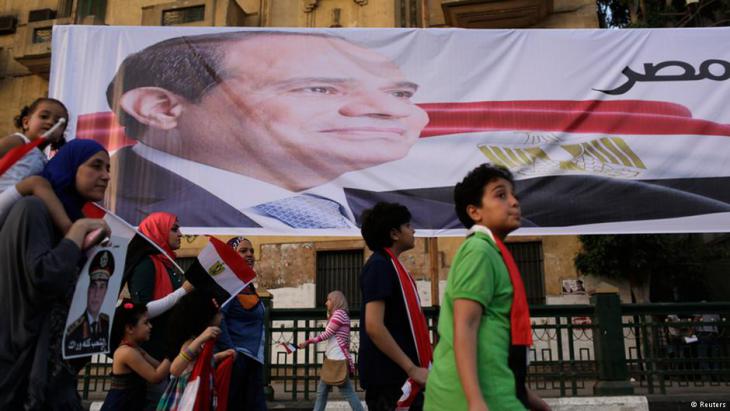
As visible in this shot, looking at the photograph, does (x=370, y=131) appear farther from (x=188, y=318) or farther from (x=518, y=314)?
(x=518, y=314)

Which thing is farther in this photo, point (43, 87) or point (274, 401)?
point (43, 87)

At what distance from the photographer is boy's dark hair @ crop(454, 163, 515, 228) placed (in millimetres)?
2402

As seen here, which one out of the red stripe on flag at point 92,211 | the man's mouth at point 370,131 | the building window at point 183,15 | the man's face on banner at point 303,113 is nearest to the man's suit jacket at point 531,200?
the man's face on banner at point 303,113

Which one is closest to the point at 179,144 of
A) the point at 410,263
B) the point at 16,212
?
the point at 16,212

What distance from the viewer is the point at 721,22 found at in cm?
1484

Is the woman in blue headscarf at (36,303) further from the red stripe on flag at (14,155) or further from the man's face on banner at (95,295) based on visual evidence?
the red stripe on flag at (14,155)

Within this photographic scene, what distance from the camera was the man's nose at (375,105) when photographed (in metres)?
5.93

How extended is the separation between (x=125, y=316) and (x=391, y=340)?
153cm

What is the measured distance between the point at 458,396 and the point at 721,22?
636 inches

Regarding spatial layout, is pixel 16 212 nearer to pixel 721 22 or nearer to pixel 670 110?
pixel 670 110

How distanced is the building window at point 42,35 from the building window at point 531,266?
13517 millimetres

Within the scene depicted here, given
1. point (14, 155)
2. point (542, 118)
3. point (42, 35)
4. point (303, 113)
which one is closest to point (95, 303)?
point (14, 155)

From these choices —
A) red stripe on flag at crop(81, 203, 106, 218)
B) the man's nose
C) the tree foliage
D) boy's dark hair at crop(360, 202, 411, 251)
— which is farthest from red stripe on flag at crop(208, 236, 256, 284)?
the tree foliage

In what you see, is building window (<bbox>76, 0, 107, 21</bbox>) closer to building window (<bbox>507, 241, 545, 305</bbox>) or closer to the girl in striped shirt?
building window (<bbox>507, 241, 545, 305</bbox>)
